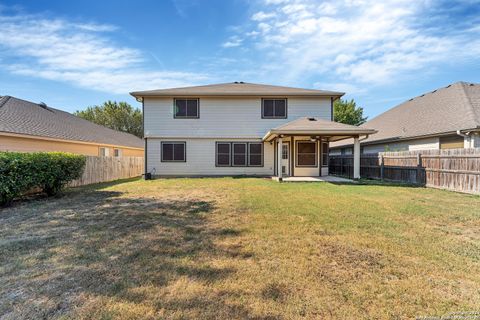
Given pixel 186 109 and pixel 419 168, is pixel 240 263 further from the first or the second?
pixel 186 109

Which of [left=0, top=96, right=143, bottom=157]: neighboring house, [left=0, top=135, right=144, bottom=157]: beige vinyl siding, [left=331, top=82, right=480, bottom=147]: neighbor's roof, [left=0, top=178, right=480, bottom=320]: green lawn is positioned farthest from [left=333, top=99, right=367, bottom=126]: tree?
[left=0, top=178, right=480, bottom=320]: green lawn

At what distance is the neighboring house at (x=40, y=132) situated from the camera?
1083 cm

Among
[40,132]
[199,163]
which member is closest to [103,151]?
[40,132]

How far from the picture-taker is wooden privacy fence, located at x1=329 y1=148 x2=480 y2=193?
28.2ft

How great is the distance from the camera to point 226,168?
596 inches

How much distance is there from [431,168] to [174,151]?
12.9 meters

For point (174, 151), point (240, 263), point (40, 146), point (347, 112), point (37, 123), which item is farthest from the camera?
point (347, 112)

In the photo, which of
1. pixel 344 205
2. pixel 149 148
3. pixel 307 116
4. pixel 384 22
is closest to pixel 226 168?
pixel 149 148

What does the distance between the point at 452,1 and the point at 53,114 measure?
21874 mm

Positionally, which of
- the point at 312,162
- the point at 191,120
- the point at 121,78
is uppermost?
the point at 121,78

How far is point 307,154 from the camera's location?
14367 mm

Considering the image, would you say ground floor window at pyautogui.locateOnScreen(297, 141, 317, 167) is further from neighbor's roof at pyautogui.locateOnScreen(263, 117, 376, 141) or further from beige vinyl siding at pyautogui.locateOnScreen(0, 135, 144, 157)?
beige vinyl siding at pyautogui.locateOnScreen(0, 135, 144, 157)

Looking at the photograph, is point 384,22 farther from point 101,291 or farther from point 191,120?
point 101,291

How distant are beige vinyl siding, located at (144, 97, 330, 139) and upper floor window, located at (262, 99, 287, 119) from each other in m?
0.28
